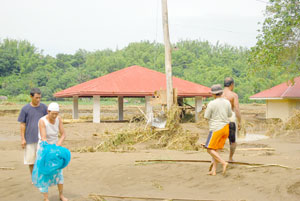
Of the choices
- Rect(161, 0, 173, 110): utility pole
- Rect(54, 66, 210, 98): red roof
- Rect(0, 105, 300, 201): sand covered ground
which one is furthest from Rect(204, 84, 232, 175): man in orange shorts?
Rect(54, 66, 210, 98): red roof

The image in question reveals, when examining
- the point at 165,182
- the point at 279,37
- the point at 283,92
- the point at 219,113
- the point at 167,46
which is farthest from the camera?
the point at 283,92

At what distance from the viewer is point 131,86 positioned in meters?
25.5

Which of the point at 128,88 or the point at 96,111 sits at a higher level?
the point at 128,88

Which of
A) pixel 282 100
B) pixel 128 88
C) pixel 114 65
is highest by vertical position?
A: pixel 114 65

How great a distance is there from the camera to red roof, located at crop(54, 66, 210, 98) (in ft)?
79.6

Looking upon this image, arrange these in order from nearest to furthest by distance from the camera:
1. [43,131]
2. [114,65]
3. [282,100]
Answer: [43,131] → [282,100] → [114,65]

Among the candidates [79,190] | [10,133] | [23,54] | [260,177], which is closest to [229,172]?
[260,177]

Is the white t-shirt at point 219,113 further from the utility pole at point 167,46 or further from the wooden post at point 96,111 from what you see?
the wooden post at point 96,111

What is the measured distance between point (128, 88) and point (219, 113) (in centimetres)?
1848

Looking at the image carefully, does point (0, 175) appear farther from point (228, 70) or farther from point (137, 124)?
point (228, 70)

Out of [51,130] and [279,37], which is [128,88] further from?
[51,130]

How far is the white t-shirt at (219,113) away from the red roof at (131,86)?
1721cm

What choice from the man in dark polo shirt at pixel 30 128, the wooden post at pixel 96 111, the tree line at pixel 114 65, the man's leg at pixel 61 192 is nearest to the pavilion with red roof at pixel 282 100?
the wooden post at pixel 96 111

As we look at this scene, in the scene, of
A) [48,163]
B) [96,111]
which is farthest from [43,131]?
[96,111]
